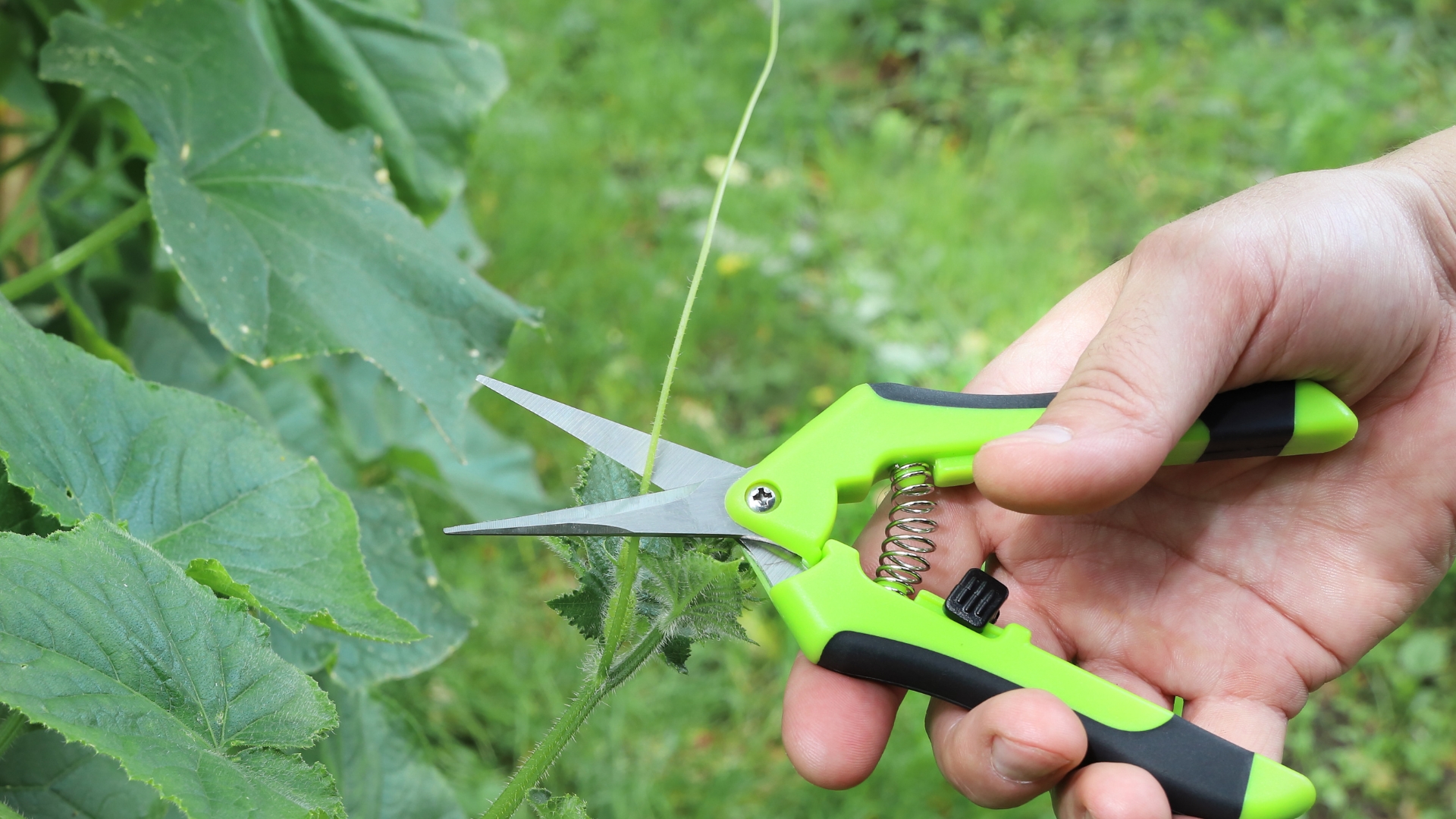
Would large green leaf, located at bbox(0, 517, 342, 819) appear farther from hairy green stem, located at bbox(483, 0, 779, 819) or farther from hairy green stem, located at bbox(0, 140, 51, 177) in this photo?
hairy green stem, located at bbox(0, 140, 51, 177)

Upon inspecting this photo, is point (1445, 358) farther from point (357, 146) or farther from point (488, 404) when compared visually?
point (488, 404)

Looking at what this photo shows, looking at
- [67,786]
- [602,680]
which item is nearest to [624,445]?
[602,680]

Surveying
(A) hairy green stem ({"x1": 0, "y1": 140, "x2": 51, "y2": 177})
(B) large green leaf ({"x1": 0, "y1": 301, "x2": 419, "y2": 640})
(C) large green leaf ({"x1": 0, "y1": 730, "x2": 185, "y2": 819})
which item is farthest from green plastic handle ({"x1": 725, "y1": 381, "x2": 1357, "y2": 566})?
(A) hairy green stem ({"x1": 0, "y1": 140, "x2": 51, "y2": 177})

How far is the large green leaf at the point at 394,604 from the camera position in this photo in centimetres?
137

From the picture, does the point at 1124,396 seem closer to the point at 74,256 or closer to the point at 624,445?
the point at 624,445

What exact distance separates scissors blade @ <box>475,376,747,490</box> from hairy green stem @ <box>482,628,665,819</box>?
226mm

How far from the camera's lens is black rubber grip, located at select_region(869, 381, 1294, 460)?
4.05 ft

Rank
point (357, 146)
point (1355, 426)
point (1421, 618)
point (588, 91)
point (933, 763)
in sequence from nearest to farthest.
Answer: point (1355, 426)
point (357, 146)
point (933, 763)
point (1421, 618)
point (588, 91)

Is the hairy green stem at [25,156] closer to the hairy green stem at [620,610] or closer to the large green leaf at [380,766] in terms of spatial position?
the large green leaf at [380,766]

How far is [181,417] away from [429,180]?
0.84 metres

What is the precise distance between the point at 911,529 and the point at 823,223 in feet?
8.41

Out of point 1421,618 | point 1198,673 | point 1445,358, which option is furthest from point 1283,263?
point 1421,618

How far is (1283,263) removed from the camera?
51.3 inches

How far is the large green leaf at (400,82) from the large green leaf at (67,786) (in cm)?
109
